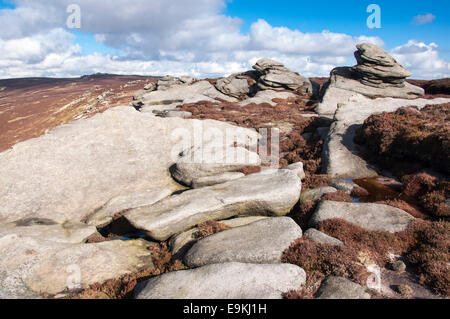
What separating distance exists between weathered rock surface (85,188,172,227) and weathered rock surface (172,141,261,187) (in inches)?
64.7

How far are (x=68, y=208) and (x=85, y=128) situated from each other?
8318 mm

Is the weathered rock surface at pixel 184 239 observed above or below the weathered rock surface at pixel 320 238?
below

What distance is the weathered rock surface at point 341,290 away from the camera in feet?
22.4

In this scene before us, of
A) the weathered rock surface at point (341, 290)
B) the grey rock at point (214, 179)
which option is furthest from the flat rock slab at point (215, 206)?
the weathered rock surface at point (341, 290)

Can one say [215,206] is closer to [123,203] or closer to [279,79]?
[123,203]

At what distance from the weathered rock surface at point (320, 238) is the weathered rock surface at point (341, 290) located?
1821mm

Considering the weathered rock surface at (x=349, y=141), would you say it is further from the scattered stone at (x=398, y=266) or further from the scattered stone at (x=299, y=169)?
the scattered stone at (x=398, y=266)

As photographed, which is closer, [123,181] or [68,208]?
[68,208]

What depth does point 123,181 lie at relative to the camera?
16.7 meters

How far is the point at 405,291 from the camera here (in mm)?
7094

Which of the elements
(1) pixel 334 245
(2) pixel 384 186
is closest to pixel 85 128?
(1) pixel 334 245

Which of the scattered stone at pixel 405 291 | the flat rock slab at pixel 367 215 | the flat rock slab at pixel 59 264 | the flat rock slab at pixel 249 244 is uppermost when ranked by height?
the flat rock slab at pixel 367 215
